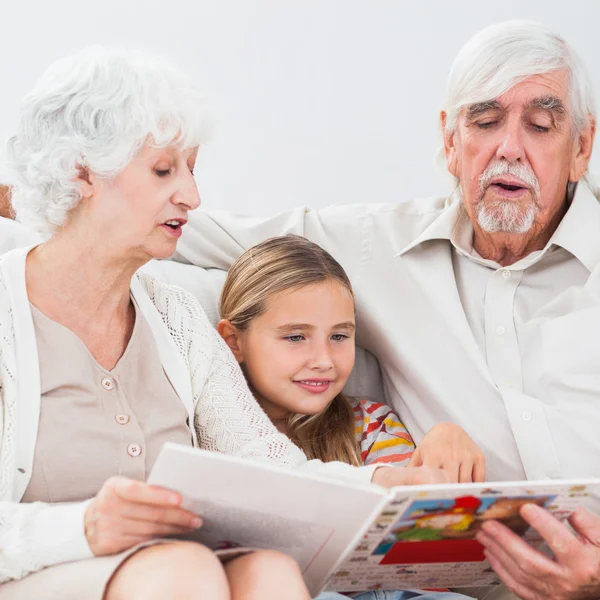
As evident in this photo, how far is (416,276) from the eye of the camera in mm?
1985

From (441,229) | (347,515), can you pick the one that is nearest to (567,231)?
(441,229)

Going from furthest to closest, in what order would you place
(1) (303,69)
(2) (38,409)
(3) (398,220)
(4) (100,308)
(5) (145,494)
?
(1) (303,69), (3) (398,220), (4) (100,308), (2) (38,409), (5) (145,494)

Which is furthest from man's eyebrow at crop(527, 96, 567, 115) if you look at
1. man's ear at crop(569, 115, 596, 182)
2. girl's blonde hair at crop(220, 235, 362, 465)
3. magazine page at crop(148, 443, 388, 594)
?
magazine page at crop(148, 443, 388, 594)

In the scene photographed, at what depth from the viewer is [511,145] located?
1921 mm

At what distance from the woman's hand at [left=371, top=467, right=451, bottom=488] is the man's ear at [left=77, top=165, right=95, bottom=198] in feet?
2.09

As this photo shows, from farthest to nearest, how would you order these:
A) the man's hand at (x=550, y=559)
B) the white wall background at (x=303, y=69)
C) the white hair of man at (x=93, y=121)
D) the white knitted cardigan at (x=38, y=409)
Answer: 1. the white wall background at (x=303, y=69)
2. the white hair of man at (x=93, y=121)
3. the man's hand at (x=550, y=559)
4. the white knitted cardigan at (x=38, y=409)

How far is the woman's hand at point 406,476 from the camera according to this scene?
4.84ft

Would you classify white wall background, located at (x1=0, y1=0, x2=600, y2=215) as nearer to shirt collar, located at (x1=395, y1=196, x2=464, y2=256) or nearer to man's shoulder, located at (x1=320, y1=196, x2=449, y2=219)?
man's shoulder, located at (x1=320, y1=196, x2=449, y2=219)

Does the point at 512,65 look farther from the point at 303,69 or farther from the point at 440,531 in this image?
the point at 440,531

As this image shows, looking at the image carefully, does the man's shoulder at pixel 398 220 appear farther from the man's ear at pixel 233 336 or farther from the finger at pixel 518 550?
the finger at pixel 518 550

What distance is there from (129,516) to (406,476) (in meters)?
0.48

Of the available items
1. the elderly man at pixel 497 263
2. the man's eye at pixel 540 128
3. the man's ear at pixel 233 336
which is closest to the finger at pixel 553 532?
the elderly man at pixel 497 263

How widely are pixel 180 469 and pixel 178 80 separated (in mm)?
670

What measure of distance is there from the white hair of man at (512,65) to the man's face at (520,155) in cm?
2
